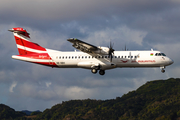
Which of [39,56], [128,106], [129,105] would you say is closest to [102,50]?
[39,56]

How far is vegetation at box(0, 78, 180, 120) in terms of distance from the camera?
148625mm

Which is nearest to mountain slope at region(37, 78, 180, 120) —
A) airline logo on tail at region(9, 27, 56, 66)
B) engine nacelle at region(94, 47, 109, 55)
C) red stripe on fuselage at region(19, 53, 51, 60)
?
engine nacelle at region(94, 47, 109, 55)

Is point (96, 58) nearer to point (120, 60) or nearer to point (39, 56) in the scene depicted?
point (120, 60)

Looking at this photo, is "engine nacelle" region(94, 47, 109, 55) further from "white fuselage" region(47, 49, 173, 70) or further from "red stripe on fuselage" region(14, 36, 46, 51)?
"red stripe on fuselage" region(14, 36, 46, 51)

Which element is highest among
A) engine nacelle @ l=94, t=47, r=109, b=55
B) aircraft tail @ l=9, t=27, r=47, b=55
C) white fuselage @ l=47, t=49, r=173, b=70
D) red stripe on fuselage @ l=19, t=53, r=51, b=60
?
aircraft tail @ l=9, t=27, r=47, b=55

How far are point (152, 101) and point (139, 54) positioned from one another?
417ft

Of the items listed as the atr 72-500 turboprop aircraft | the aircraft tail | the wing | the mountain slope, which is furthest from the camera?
the mountain slope

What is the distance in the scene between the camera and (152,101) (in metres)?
165

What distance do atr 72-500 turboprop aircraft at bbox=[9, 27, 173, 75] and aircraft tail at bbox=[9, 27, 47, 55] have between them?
1082 millimetres

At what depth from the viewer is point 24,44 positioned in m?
49.4

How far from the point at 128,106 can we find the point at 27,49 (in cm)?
12521

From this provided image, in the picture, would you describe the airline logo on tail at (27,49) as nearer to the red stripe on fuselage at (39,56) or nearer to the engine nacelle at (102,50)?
the red stripe on fuselage at (39,56)

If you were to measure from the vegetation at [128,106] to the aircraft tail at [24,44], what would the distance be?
9334cm

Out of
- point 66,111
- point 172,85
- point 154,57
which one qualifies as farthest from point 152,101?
point 154,57
